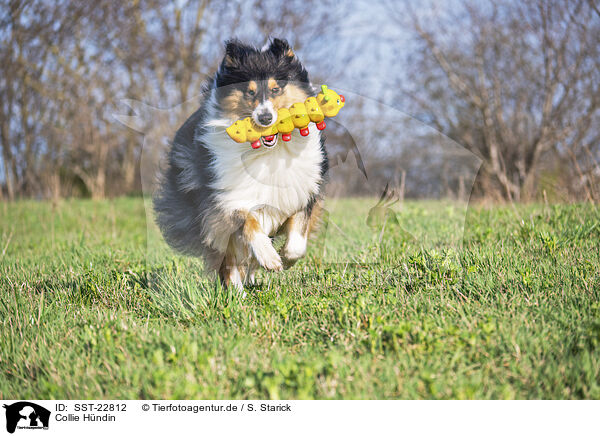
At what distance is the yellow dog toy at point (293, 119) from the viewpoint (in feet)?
8.58

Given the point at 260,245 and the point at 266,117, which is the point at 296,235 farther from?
the point at 266,117

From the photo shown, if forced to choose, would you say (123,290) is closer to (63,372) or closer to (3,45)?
(63,372)

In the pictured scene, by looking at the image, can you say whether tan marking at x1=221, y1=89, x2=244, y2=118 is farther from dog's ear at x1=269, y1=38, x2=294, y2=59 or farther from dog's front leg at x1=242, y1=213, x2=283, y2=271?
dog's front leg at x1=242, y1=213, x2=283, y2=271

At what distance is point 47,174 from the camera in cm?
1005

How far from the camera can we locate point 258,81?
269 cm

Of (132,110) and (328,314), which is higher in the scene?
(132,110)

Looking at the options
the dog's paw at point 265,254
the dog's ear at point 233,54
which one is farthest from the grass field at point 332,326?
the dog's ear at point 233,54

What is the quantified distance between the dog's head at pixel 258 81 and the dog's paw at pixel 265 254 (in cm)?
56

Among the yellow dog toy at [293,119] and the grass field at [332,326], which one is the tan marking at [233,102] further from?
the grass field at [332,326]
